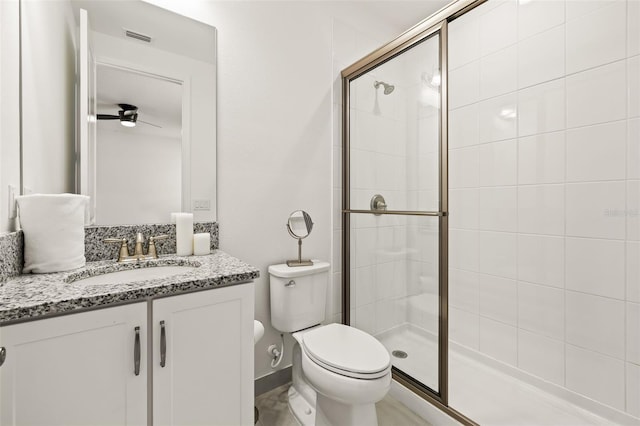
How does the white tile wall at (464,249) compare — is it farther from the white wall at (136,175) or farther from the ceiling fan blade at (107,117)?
the ceiling fan blade at (107,117)

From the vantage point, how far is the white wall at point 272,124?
5.12 feet

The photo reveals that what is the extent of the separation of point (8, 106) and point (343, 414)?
1.58 m

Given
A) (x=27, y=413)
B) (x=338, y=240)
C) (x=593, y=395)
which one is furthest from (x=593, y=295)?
(x=27, y=413)

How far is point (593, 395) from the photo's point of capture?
4.94 ft

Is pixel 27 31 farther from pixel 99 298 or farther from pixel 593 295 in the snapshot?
pixel 593 295

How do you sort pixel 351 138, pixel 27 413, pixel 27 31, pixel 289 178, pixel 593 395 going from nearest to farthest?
pixel 27 413 < pixel 27 31 < pixel 593 395 < pixel 289 178 < pixel 351 138

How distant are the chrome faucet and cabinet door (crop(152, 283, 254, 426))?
47cm

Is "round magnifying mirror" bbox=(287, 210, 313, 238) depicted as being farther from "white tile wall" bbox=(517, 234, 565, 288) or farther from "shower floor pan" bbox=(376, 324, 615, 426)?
"white tile wall" bbox=(517, 234, 565, 288)

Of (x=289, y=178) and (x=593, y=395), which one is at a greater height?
(x=289, y=178)

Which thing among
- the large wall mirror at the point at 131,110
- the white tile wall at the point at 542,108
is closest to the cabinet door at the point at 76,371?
the large wall mirror at the point at 131,110

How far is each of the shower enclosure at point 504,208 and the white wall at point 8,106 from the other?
1.55 m

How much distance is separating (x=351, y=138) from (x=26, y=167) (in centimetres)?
158

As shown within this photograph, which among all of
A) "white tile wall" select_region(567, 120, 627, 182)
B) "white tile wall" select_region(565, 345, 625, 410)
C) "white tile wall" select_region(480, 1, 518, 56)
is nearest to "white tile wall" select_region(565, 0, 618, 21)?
"white tile wall" select_region(480, 1, 518, 56)

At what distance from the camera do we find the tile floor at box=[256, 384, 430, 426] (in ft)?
4.69
